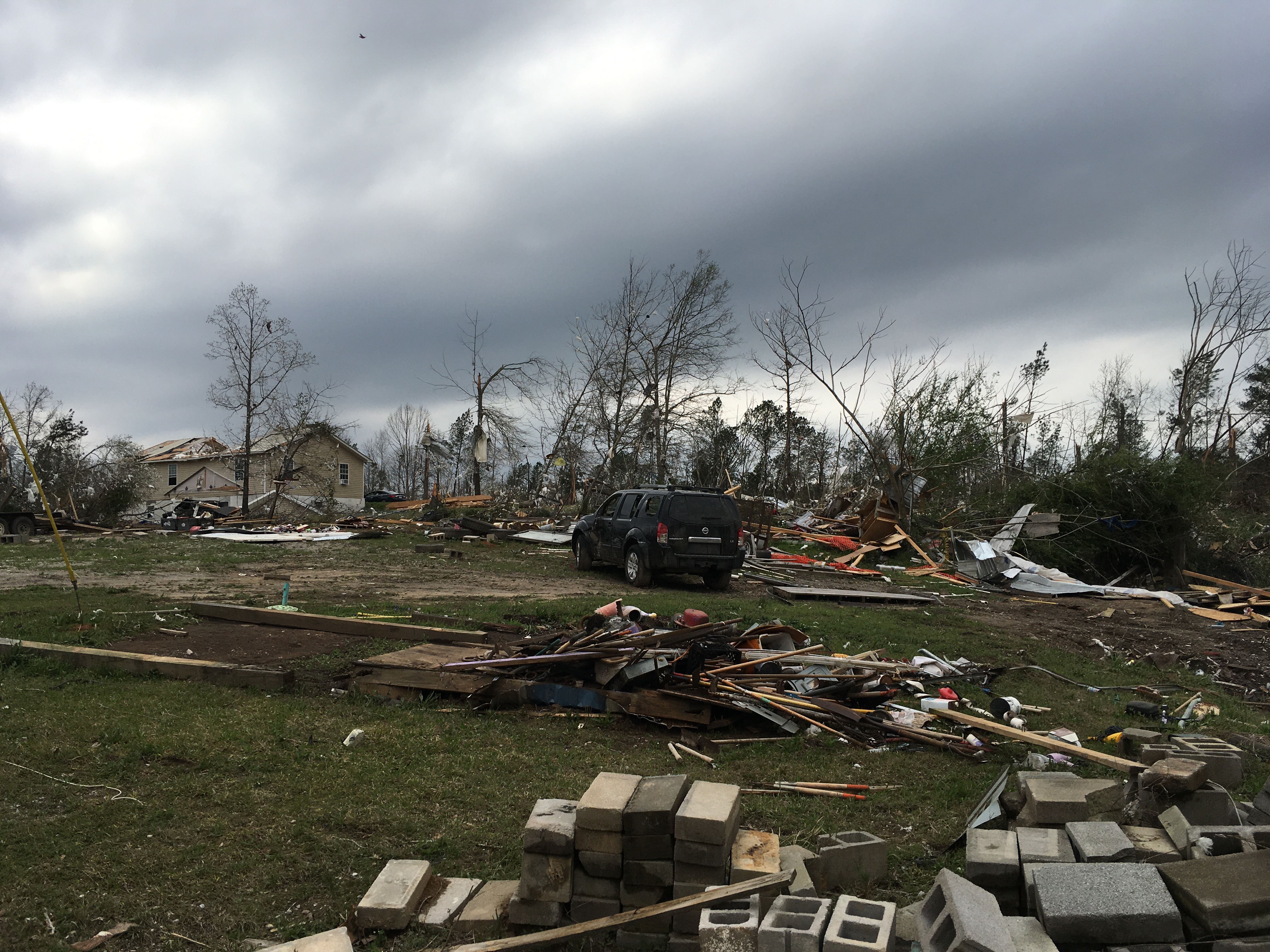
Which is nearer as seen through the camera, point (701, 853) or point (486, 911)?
point (701, 853)

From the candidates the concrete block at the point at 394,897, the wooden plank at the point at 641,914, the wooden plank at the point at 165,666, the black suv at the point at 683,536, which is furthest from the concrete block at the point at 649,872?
the black suv at the point at 683,536

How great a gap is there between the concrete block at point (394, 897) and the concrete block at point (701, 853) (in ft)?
4.22

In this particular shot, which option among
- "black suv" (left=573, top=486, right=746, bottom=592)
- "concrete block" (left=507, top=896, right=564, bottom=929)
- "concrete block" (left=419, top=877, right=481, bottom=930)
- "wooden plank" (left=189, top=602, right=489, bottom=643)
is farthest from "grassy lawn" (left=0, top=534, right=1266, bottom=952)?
"black suv" (left=573, top=486, right=746, bottom=592)

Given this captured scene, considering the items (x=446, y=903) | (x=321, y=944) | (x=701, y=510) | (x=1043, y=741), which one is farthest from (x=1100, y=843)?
(x=701, y=510)

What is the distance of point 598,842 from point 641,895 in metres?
0.32

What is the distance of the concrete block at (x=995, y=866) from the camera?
388cm

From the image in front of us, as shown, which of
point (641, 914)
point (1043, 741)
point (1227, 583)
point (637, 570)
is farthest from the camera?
point (1227, 583)

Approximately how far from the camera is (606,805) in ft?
12.9

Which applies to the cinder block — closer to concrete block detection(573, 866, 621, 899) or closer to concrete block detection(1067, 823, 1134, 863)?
concrete block detection(1067, 823, 1134, 863)

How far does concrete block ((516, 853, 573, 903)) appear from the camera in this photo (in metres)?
3.85

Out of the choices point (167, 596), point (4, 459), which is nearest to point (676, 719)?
point (167, 596)

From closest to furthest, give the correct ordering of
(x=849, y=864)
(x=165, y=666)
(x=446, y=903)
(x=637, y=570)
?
(x=446, y=903)
(x=849, y=864)
(x=165, y=666)
(x=637, y=570)

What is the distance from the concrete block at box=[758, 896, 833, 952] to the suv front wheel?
12432 millimetres

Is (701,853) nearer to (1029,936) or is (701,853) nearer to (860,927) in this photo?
(860,927)
